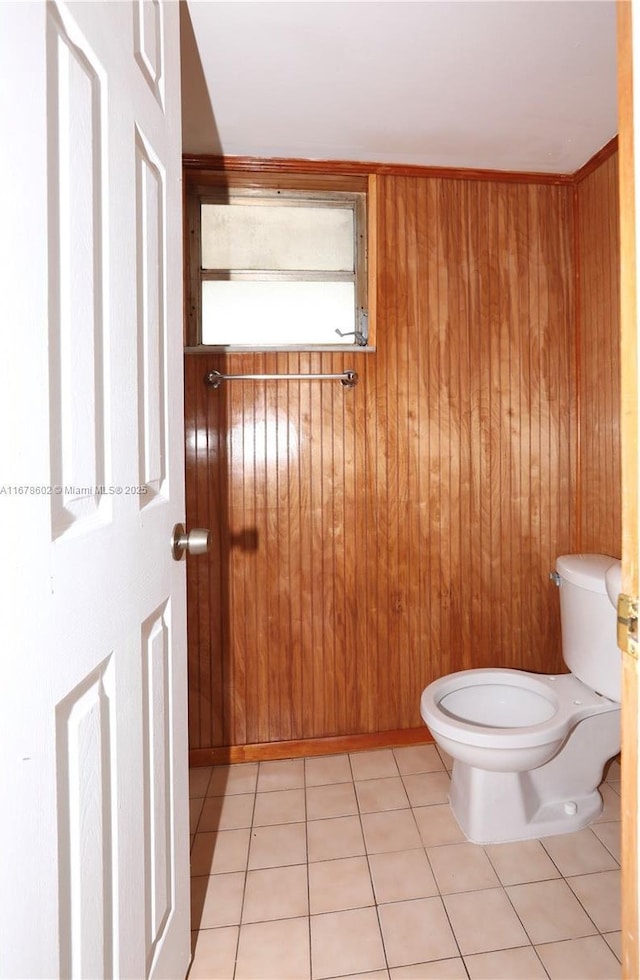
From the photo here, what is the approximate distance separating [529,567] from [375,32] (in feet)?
6.07

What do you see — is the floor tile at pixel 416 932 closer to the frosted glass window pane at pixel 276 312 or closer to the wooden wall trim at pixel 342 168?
the frosted glass window pane at pixel 276 312

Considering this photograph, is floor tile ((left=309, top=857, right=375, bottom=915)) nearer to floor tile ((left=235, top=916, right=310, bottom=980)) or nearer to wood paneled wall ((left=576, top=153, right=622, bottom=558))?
floor tile ((left=235, top=916, right=310, bottom=980))

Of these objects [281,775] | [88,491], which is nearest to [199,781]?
[281,775]

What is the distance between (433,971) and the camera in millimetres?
1110

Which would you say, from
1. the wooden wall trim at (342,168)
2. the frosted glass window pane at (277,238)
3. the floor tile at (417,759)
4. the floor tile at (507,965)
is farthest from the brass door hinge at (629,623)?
the wooden wall trim at (342,168)

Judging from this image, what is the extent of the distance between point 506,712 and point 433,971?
0.75 meters

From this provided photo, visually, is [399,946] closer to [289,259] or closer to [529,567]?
[529,567]

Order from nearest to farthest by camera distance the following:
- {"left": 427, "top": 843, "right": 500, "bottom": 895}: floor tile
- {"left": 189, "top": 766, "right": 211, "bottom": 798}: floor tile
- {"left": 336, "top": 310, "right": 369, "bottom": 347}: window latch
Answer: {"left": 427, "top": 843, "right": 500, "bottom": 895}: floor tile
{"left": 189, "top": 766, "right": 211, "bottom": 798}: floor tile
{"left": 336, "top": 310, "right": 369, "bottom": 347}: window latch

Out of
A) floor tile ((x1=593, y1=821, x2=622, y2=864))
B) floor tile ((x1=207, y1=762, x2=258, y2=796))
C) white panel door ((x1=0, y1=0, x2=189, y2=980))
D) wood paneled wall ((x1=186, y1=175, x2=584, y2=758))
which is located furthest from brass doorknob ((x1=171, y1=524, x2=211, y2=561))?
floor tile ((x1=593, y1=821, x2=622, y2=864))

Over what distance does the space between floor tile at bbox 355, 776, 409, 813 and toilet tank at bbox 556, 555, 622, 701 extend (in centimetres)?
74

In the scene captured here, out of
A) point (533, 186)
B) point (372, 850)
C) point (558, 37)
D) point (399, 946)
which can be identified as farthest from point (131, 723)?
point (533, 186)

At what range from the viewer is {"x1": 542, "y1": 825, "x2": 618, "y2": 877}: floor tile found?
4.55ft

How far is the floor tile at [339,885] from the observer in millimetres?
1283

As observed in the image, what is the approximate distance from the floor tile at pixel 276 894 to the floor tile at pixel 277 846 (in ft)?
0.08
